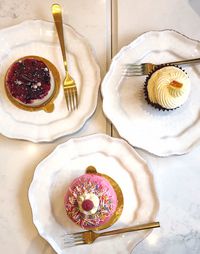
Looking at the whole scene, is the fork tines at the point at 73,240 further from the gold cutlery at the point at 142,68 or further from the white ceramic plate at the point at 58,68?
the gold cutlery at the point at 142,68

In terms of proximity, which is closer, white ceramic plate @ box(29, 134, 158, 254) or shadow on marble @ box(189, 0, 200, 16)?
white ceramic plate @ box(29, 134, 158, 254)

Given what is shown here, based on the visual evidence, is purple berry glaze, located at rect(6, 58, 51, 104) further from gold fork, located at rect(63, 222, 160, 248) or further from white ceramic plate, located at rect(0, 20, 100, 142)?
gold fork, located at rect(63, 222, 160, 248)

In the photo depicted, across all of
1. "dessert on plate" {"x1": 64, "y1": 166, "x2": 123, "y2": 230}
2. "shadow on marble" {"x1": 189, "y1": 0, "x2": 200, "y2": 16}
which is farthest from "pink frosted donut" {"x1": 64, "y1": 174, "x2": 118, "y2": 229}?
"shadow on marble" {"x1": 189, "y1": 0, "x2": 200, "y2": 16}

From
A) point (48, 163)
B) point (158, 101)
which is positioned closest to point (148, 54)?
point (158, 101)

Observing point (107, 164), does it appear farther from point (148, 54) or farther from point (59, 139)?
point (148, 54)

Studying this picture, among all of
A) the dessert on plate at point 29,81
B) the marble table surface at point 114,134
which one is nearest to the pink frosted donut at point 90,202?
the marble table surface at point 114,134

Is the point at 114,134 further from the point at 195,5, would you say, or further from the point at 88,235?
the point at 195,5

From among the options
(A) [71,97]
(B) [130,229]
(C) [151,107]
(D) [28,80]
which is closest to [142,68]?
(C) [151,107]
